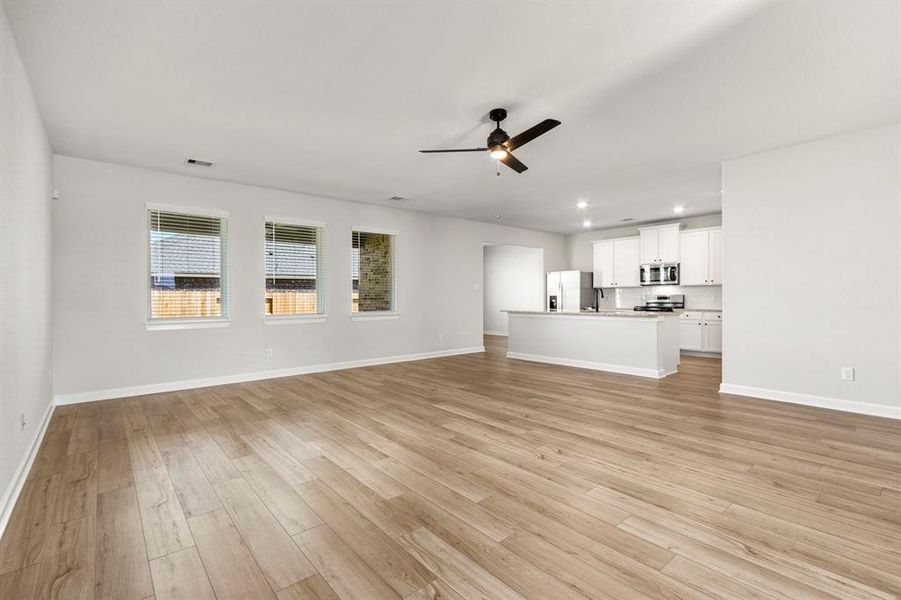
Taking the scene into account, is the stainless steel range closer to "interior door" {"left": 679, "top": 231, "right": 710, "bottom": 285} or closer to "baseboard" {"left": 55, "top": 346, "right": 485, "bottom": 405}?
"interior door" {"left": 679, "top": 231, "right": 710, "bottom": 285}

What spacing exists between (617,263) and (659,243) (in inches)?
38.9

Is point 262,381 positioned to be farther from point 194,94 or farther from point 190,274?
point 194,94

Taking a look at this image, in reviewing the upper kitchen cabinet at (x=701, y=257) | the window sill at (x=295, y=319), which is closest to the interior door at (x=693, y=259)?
the upper kitchen cabinet at (x=701, y=257)

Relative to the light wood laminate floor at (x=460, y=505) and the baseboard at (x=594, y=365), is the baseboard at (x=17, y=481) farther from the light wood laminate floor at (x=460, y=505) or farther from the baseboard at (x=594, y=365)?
the baseboard at (x=594, y=365)

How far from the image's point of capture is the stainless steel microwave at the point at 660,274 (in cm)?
819

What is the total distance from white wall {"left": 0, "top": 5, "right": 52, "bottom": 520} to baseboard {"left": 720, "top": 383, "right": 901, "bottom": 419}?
235 inches

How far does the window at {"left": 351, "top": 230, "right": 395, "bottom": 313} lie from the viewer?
6812mm

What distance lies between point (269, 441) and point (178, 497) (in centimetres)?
90

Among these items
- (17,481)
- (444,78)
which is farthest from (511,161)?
(17,481)

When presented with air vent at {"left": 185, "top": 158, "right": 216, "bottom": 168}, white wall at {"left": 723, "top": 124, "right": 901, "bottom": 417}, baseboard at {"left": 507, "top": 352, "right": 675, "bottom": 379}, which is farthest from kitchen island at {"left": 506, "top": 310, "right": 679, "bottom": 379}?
air vent at {"left": 185, "top": 158, "right": 216, "bottom": 168}

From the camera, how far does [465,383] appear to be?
5445mm

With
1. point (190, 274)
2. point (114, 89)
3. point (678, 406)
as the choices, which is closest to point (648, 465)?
point (678, 406)

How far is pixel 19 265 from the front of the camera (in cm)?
263

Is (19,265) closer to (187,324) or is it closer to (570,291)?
(187,324)
